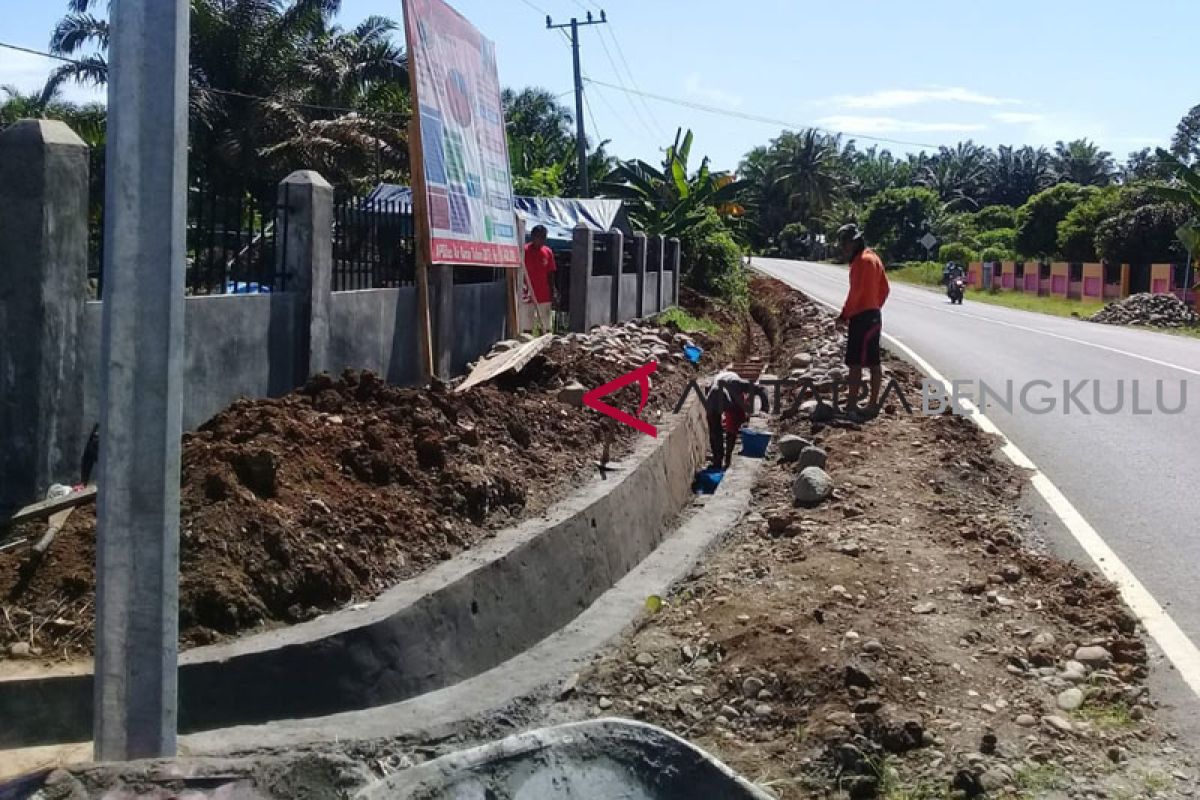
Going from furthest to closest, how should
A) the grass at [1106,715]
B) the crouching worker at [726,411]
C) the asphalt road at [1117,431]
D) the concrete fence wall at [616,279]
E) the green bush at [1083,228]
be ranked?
the green bush at [1083,228], the concrete fence wall at [616,279], the crouching worker at [726,411], the asphalt road at [1117,431], the grass at [1106,715]

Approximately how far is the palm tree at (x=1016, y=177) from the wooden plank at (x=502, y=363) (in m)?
99.6

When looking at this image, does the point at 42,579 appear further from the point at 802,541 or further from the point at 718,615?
the point at 802,541

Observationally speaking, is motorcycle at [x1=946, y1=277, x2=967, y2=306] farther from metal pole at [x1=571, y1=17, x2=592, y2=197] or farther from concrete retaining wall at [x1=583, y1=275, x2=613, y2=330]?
concrete retaining wall at [x1=583, y1=275, x2=613, y2=330]

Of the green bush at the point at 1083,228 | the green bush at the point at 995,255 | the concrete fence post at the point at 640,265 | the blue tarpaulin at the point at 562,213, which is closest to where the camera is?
the concrete fence post at the point at 640,265

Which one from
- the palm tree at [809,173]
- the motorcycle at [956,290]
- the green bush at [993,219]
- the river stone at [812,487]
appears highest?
the palm tree at [809,173]

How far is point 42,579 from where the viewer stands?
182 inches

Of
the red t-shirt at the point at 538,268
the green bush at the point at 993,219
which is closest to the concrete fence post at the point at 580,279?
the red t-shirt at the point at 538,268

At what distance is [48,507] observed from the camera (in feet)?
17.1

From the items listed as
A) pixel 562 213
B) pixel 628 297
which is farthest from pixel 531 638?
pixel 562 213

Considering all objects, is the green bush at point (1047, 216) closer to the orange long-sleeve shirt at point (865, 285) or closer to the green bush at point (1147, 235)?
the green bush at point (1147, 235)

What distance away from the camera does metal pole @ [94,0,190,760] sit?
344 centimetres

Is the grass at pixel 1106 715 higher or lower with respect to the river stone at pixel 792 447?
lower

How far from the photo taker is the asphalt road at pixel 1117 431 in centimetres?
714

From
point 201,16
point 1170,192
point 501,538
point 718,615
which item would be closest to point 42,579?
point 501,538
